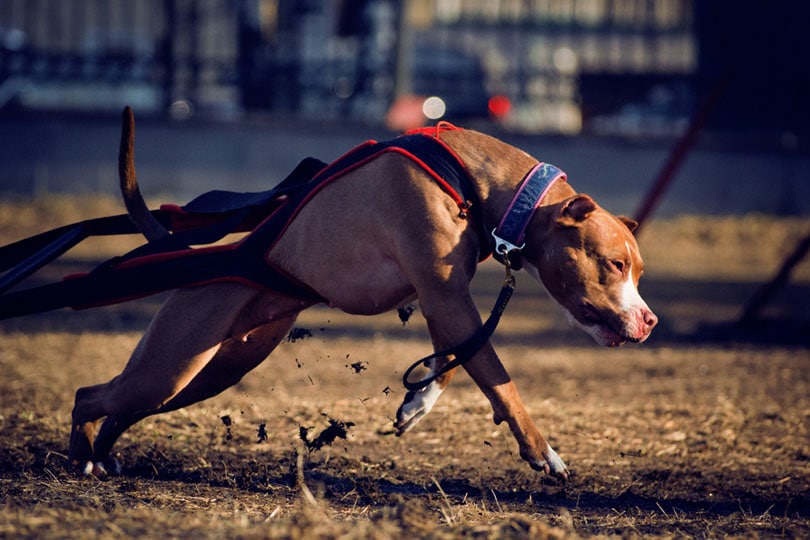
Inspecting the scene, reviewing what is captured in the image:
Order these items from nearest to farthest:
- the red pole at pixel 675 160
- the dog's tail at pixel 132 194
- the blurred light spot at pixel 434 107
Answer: the dog's tail at pixel 132 194
the red pole at pixel 675 160
the blurred light spot at pixel 434 107

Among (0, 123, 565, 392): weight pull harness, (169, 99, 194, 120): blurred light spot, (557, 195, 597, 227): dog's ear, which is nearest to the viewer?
(557, 195, 597, 227): dog's ear

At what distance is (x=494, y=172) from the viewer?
3936mm

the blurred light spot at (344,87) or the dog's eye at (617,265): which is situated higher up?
the dog's eye at (617,265)

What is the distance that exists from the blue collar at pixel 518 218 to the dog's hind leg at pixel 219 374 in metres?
1.01

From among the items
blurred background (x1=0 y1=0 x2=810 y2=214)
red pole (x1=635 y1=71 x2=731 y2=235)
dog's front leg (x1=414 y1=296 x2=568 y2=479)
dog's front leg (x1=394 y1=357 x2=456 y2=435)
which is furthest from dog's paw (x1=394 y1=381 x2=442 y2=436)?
blurred background (x1=0 y1=0 x2=810 y2=214)

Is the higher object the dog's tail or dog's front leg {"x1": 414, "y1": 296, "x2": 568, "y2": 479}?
the dog's tail

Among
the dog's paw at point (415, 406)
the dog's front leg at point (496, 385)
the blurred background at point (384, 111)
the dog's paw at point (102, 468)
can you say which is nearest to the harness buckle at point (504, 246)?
the dog's front leg at point (496, 385)

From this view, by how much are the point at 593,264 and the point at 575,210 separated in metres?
0.22

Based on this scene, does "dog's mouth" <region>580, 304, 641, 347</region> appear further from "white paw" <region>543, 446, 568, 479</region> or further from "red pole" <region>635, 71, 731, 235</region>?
"red pole" <region>635, 71, 731, 235</region>

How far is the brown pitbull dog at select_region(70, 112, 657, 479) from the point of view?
3820 millimetres

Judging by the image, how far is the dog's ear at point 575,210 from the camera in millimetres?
3746

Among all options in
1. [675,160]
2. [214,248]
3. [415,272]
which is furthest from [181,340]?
A: [675,160]

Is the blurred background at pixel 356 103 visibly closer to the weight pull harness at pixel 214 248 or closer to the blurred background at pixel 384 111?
the blurred background at pixel 384 111

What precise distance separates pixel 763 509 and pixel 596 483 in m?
0.70
